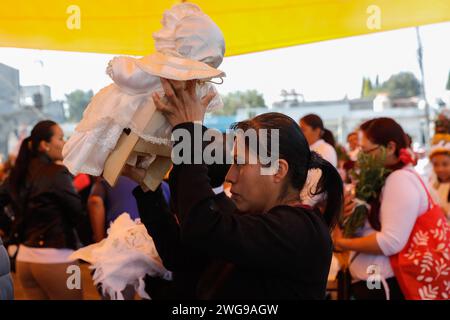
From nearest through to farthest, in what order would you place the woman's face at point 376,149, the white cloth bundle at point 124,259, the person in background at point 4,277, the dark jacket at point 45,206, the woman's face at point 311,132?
the person in background at point 4,277 < the white cloth bundle at point 124,259 < the woman's face at point 376,149 < the dark jacket at point 45,206 < the woman's face at point 311,132

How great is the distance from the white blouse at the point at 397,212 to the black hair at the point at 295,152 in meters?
1.22

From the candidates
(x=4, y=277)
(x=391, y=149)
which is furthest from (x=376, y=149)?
(x=4, y=277)

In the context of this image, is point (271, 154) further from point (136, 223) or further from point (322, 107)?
point (322, 107)

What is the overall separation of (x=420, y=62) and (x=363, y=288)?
13.9 feet

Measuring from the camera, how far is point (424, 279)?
2740mm

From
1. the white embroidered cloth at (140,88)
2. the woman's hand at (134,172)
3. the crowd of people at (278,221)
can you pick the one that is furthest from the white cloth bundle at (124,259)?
the white embroidered cloth at (140,88)

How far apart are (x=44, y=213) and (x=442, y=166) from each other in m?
3.21

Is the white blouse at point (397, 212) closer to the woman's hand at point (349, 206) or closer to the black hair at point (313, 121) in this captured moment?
the woman's hand at point (349, 206)

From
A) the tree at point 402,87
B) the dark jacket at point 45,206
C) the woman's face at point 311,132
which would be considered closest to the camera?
the dark jacket at point 45,206

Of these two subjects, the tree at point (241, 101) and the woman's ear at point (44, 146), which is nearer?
the woman's ear at point (44, 146)

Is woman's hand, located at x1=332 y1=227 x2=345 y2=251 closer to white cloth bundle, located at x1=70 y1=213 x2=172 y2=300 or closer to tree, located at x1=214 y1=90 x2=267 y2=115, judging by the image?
white cloth bundle, located at x1=70 y1=213 x2=172 y2=300

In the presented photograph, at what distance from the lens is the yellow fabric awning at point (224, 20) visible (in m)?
2.83

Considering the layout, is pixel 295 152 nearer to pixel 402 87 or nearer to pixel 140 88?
pixel 140 88

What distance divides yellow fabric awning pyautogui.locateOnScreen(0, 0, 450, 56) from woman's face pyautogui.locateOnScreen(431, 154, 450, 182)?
81.4 inches
